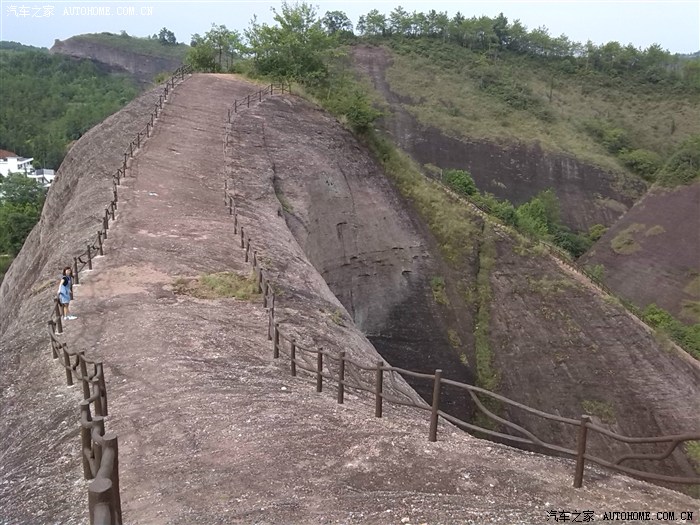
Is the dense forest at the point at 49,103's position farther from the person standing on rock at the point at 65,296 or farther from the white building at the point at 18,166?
the person standing on rock at the point at 65,296

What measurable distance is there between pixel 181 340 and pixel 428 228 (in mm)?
18467

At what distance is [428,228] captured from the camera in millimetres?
26609

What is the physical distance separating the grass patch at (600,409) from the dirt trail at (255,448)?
15987 mm

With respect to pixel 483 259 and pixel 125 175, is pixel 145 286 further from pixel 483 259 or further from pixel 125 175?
pixel 483 259

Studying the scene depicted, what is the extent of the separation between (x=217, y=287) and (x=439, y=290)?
14.9m

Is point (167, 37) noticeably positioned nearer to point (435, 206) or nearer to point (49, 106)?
point (49, 106)

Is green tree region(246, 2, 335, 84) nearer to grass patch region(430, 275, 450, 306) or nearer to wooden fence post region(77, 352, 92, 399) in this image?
grass patch region(430, 275, 450, 306)

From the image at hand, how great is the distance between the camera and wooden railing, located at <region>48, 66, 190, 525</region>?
3.63m

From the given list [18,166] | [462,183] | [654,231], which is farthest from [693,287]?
[18,166]

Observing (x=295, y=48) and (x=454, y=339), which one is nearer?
(x=454, y=339)

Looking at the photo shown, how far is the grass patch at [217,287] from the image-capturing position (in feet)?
38.1

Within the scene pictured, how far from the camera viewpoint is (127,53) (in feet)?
407

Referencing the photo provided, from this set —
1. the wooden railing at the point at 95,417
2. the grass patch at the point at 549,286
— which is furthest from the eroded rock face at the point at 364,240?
the wooden railing at the point at 95,417

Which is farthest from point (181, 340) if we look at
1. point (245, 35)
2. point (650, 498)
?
point (245, 35)
